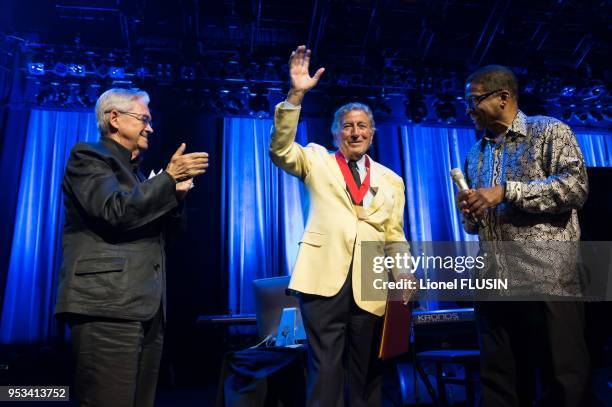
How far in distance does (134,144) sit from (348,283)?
1023mm

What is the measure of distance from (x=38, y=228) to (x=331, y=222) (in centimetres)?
457

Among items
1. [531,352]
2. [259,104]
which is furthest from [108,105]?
[259,104]

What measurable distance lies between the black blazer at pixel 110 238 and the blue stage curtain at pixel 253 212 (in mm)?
3769

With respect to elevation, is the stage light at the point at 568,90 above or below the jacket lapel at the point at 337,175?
above

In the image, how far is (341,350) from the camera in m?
1.81

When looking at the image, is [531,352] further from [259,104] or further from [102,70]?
[102,70]

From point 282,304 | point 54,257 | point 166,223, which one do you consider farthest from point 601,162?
point 54,257

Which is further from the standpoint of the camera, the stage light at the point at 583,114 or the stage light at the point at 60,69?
the stage light at the point at 583,114

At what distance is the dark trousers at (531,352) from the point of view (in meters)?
1.42

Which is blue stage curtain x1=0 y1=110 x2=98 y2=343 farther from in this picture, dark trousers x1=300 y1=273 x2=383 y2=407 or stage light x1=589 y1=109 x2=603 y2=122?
stage light x1=589 y1=109 x2=603 y2=122

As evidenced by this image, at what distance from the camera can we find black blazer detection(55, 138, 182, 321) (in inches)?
57.6

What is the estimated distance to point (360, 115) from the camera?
86.4 inches

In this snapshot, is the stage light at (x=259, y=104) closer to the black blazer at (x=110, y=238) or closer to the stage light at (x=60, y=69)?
the stage light at (x=60, y=69)

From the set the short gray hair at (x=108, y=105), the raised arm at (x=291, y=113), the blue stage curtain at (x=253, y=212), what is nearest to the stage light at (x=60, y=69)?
the blue stage curtain at (x=253, y=212)
